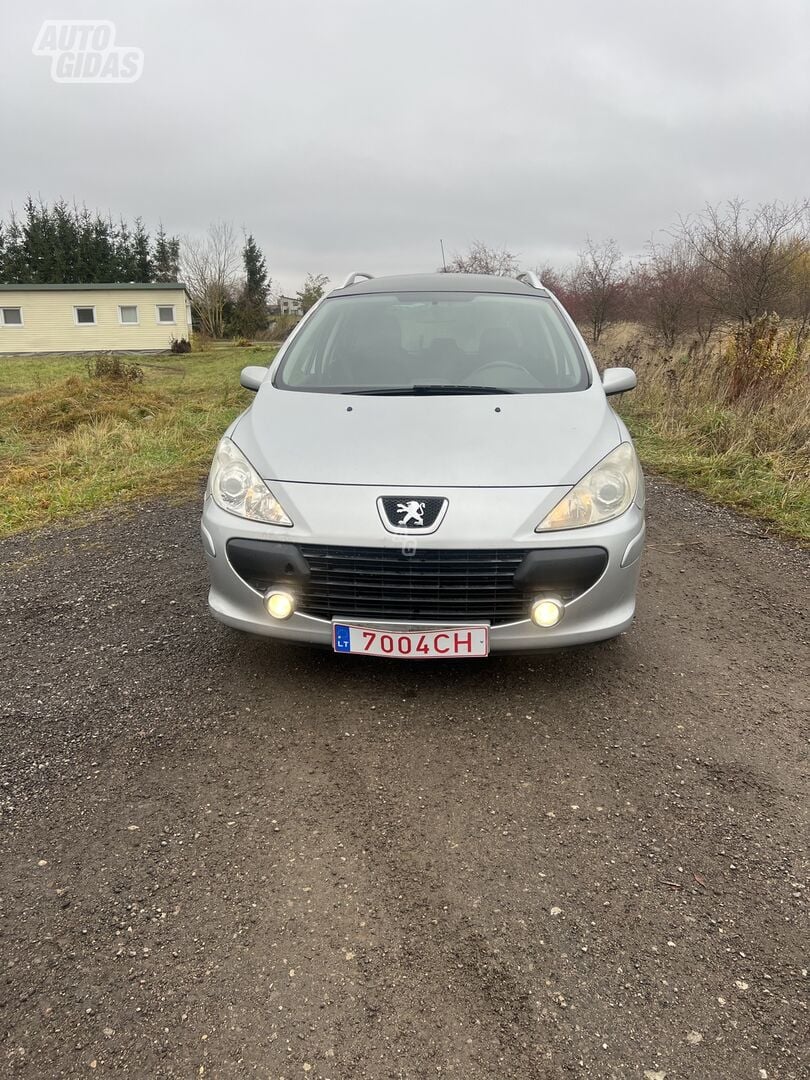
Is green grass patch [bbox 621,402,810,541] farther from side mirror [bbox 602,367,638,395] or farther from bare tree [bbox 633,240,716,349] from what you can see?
bare tree [bbox 633,240,716,349]

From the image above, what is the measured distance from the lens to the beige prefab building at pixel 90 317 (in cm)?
3281

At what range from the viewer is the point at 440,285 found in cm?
443

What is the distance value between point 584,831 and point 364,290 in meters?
3.50

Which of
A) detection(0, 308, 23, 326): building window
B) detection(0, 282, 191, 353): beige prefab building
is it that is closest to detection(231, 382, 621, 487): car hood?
detection(0, 282, 191, 353): beige prefab building

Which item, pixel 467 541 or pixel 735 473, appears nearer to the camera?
pixel 467 541

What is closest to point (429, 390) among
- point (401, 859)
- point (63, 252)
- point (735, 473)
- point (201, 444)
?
point (401, 859)

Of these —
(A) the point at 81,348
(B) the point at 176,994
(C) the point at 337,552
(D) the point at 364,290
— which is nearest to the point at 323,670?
(C) the point at 337,552

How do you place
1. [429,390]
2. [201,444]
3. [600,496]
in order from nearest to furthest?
[600,496] < [429,390] < [201,444]

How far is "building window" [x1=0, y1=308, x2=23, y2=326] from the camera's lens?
32.7 m

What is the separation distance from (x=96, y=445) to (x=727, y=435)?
23.3 feet

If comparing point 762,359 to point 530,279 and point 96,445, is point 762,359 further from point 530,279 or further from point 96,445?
point 96,445

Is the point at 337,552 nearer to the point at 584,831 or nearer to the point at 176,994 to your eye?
the point at 584,831

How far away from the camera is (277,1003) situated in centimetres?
161

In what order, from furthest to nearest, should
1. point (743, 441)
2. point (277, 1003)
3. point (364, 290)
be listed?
point (743, 441)
point (364, 290)
point (277, 1003)
